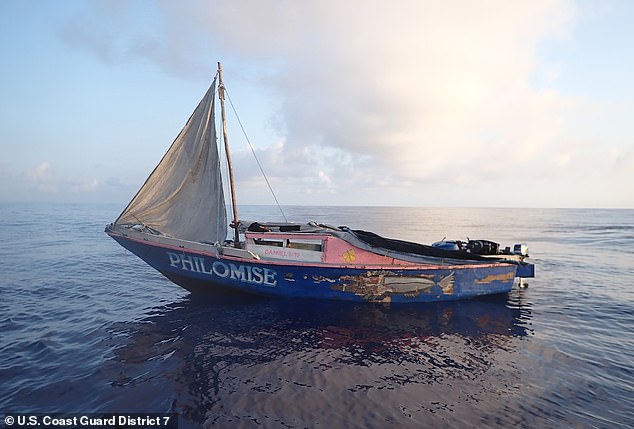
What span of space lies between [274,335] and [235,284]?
10.1 feet

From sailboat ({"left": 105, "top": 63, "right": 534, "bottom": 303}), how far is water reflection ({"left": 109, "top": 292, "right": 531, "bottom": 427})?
912 millimetres

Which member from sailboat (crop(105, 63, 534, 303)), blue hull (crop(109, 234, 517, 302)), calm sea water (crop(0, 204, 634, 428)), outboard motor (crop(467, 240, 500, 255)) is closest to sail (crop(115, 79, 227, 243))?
sailboat (crop(105, 63, 534, 303))

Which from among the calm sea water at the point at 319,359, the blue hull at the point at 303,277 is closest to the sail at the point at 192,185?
the blue hull at the point at 303,277

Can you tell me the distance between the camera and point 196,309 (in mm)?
12609

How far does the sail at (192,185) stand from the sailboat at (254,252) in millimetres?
39

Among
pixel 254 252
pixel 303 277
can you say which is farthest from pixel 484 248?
pixel 254 252

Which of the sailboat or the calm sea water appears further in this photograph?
the sailboat

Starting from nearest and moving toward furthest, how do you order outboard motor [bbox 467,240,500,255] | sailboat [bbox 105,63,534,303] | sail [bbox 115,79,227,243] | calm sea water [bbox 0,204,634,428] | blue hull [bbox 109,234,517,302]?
calm sea water [bbox 0,204,634,428], blue hull [bbox 109,234,517,302], sailboat [bbox 105,63,534,303], sail [bbox 115,79,227,243], outboard motor [bbox 467,240,500,255]

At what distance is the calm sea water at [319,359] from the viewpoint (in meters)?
6.58

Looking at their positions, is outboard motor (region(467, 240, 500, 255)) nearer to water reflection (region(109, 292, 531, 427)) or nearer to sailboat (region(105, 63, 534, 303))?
sailboat (region(105, 63, 534, 303))

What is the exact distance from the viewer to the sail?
13.1m

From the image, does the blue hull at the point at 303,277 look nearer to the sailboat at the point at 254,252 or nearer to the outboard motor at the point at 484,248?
the sailboat at the point at 254,252

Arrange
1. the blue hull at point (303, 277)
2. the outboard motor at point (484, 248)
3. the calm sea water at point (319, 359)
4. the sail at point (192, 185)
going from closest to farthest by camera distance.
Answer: the calm sea water at point (319, 359) < the blue hull at point (303, 277) < the sail at point (192, 185) < the outboard motor at point (484, 248)

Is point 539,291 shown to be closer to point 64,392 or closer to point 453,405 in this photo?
point 453,405
